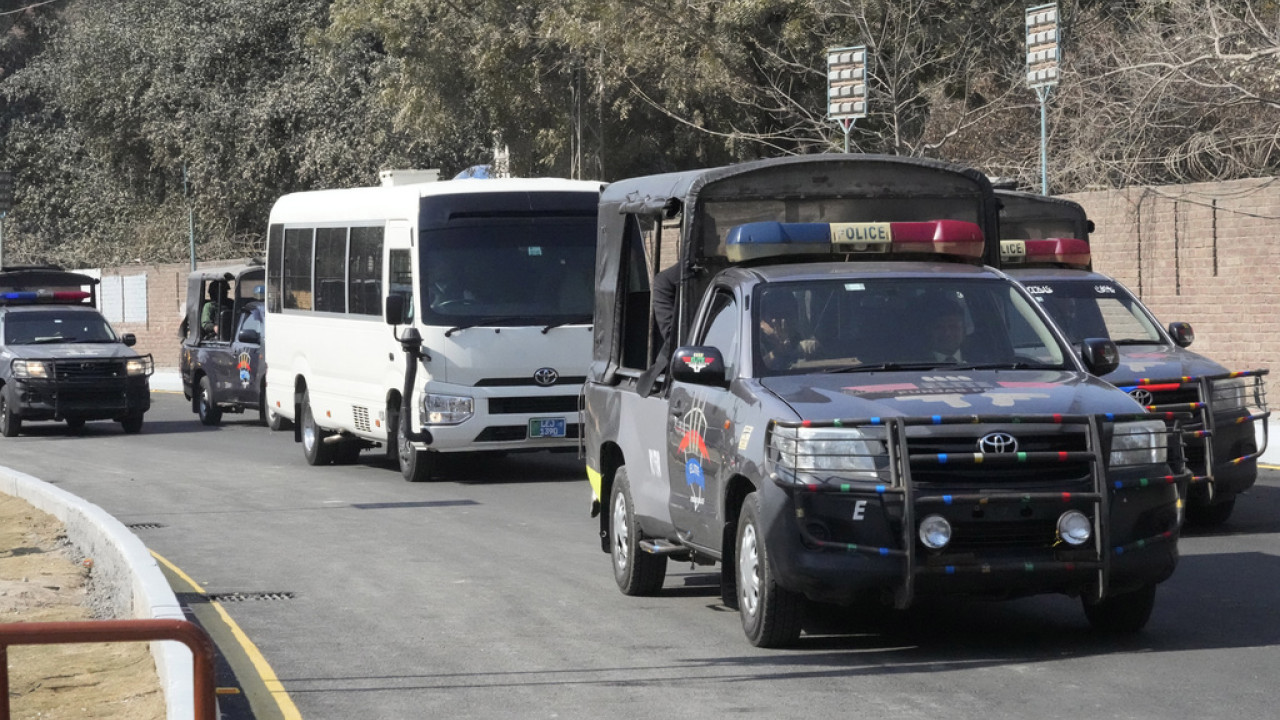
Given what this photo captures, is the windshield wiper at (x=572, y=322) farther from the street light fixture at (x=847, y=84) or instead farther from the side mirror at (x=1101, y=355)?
the side mirror at (x=1101, y=355)

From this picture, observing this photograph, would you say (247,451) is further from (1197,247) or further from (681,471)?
(681,471)

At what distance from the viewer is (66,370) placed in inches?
1003

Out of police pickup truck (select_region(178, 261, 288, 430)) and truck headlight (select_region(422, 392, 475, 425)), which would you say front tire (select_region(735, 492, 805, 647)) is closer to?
truck headlight (select_region(422, 392, 475, 425))

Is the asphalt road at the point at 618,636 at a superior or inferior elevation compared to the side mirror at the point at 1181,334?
inferior

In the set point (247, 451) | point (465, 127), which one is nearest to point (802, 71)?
point (465, 127)

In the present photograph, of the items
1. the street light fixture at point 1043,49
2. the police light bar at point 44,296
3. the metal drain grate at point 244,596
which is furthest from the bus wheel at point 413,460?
the police light bar at point 44,296

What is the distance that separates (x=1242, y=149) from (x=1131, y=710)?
19.9 metres

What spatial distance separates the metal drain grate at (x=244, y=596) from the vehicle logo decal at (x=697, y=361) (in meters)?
3.42

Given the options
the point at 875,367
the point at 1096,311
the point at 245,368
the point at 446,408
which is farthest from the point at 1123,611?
the point at 245,368

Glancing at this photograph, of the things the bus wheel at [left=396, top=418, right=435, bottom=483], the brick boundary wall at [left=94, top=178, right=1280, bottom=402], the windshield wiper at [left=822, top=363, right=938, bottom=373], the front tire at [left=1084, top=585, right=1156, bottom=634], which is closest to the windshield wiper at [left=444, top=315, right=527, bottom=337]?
the bus wheel at [left=396, top=418, right=435, bottom=483]

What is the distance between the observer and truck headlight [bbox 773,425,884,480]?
7.74m

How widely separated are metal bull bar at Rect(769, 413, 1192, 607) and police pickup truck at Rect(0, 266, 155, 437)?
19.1 metres

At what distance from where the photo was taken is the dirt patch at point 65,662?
794cm

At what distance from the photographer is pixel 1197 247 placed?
76.1 feet
